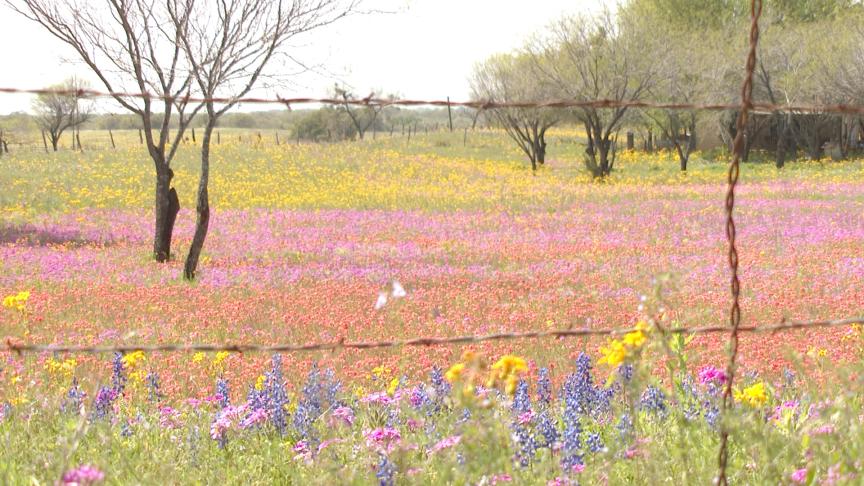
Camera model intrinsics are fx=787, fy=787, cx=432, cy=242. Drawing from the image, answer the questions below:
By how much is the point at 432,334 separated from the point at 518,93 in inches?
1540

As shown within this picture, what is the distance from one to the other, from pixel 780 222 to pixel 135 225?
16163mm

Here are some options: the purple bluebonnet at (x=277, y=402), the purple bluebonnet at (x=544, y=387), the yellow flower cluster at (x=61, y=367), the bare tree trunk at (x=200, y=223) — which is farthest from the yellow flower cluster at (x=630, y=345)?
the bare tree trunk at (x=200, y=223)

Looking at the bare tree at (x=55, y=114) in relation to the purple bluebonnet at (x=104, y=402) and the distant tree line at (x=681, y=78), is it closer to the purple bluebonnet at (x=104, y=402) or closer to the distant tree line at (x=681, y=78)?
the distant tree line at (x=681, y=78)

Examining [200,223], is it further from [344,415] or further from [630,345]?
[630,345]

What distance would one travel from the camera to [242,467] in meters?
3.77

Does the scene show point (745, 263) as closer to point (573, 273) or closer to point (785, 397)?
point (573, 273)

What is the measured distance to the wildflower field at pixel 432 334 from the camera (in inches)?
120

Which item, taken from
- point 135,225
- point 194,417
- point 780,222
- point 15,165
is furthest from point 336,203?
point 194,417

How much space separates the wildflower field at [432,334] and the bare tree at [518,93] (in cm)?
1336

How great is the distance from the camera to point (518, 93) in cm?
4584

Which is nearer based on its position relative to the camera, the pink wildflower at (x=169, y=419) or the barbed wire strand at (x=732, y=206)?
the barbed wire strand at (x=732, y=206)

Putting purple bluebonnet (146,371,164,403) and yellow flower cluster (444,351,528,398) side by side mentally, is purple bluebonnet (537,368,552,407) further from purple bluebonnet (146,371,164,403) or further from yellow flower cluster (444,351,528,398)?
purple bluebonnet (146,371,164,403)

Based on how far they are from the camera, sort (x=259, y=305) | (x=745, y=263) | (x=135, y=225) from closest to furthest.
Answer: (x=259, y=305) < (x=745, y=263) < (x=135, y=225)

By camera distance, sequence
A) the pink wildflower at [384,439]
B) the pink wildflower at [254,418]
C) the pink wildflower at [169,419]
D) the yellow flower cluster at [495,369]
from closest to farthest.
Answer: the yellow flower cluster at [495,369]
the pink wildflower at [384,439]
the pink wildflower at [254,418]
the pink wildflower at [169,419]
